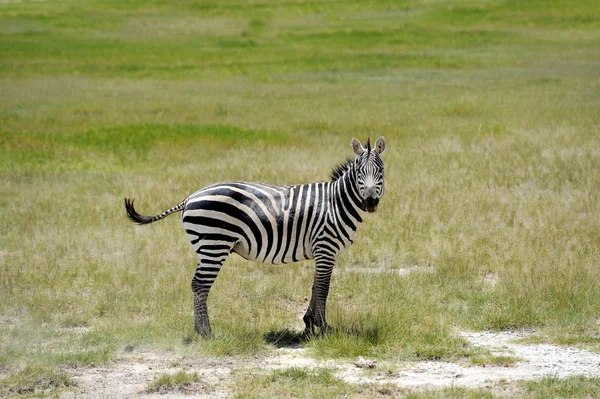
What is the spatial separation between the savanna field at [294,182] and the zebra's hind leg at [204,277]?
152 millimetres

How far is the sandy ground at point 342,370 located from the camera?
23.7 feet

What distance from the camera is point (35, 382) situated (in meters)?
7.32

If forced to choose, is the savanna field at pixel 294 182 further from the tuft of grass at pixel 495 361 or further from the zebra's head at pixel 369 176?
the zebra's head at pixel 369 176

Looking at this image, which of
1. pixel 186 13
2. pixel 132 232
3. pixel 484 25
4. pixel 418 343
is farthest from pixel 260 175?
pixel 186 13

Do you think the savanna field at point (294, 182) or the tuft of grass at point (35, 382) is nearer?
the tuft of grass at point (35, 382)

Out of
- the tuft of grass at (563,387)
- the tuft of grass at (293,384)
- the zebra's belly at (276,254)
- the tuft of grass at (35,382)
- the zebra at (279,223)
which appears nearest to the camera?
the tuft of grass at (563,387)

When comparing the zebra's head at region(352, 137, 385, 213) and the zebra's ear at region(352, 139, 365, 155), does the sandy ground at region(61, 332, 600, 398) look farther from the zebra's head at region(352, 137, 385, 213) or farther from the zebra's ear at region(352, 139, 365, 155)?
the zebra's ear at region(352, 139, 365, 155)

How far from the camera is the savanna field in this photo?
8469 millimetres

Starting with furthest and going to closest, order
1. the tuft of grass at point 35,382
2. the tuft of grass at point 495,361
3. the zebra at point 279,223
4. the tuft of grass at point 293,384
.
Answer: the zebra at point 279,223 → the tuft of grass at point 495,361 → the tuft of grass at point 35,382 → the tuft of grass at point 293,384

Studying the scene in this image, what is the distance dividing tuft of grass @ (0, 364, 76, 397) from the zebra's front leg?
8.59ft

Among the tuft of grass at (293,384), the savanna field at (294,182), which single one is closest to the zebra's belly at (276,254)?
the savanna field at (294,182)

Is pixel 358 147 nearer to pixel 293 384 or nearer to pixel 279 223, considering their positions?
pixel 279 223

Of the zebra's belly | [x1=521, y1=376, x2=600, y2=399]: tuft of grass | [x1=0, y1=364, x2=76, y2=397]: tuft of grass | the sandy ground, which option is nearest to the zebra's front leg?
the zebra's belly

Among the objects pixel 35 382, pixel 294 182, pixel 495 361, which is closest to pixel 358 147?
pixel 495 361
